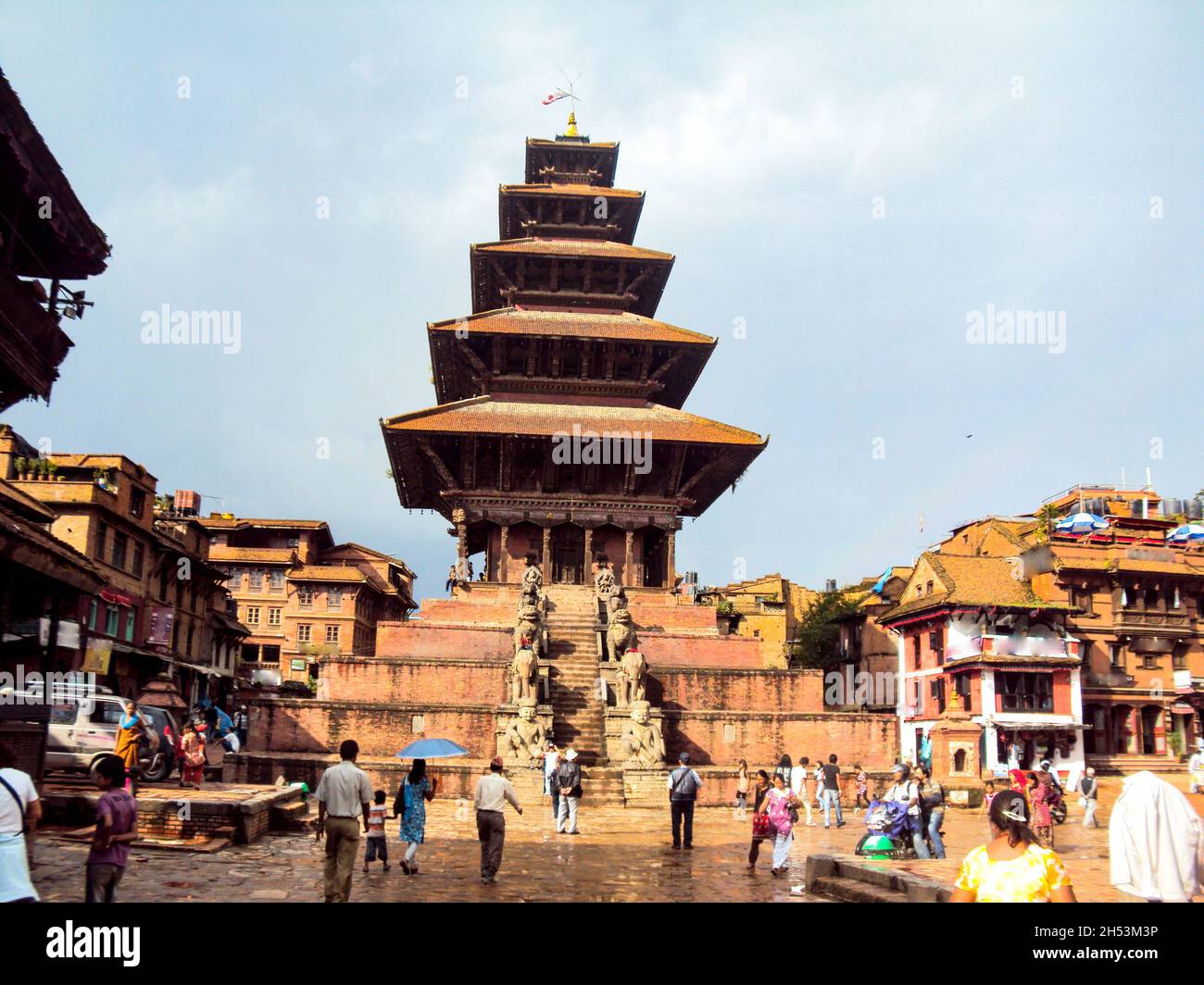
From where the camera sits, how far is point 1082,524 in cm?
5022

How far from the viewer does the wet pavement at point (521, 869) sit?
432 inches

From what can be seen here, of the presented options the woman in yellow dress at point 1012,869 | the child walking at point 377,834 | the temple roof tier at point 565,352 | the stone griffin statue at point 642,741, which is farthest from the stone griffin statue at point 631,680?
the woman in yellow dress at point 1012,869

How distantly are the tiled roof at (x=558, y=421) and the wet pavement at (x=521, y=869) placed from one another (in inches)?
620

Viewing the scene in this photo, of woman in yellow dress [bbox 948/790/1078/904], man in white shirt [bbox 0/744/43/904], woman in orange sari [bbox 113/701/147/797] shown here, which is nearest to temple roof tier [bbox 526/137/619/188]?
woman in orange sari [bbox 113/701/147/797]

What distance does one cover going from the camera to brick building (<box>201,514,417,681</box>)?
62.2 m

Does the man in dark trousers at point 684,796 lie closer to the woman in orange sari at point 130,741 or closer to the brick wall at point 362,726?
the woman in orange sari at point 130,741

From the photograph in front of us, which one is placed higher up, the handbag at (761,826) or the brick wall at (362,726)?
the brick wall at (362,726)

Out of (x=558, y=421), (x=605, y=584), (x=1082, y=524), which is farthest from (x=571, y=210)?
(x=1082, y=524)

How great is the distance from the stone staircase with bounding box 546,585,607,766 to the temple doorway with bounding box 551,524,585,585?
2.22m

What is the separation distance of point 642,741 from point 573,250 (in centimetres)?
2162

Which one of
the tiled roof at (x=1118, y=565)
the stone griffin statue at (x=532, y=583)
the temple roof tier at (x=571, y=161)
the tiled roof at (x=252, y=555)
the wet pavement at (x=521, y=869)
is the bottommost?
the wet pavement at (x=521, y=869)

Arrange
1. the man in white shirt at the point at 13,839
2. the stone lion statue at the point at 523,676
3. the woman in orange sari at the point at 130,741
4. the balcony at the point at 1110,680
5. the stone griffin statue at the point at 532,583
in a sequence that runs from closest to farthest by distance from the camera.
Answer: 1. the man in white shirt at the point at 13,839
2. the woman in orange sari at the point at 130,741
3. the stone lion statue at the point at 523,676
4. the stone griffin statue at the point at 532,583
5. the balcony at the point at 1110,680

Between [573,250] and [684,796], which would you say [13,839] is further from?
[573,250]
